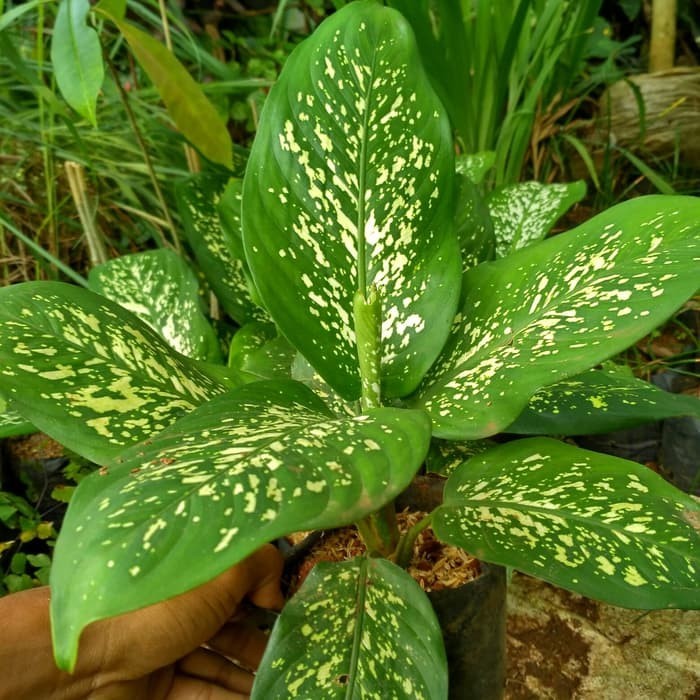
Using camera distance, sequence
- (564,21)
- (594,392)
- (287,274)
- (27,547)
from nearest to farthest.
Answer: (287,274)
(594,392)
(27,547)
(564,21)

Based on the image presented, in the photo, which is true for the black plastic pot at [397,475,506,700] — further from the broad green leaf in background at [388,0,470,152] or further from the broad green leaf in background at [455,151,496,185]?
the broad green leaf in background at [388,0,470,152]

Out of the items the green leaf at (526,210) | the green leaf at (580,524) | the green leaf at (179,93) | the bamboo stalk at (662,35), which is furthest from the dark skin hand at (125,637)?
the bamboo stalk at (662,35)

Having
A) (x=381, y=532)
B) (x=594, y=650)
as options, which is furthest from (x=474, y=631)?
(x=594, y=650)

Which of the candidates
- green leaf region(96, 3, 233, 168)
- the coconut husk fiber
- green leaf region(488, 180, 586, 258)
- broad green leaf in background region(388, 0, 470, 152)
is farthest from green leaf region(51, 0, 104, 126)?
the coconut husk fiber

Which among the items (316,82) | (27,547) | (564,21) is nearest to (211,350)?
(316,82)

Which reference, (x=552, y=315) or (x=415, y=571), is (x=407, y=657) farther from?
(x=552, y=315)

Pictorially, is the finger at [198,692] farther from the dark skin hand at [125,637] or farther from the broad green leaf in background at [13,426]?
the broad green leaf in background at [13,426]

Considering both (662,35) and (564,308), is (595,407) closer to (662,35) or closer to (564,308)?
(564,308)

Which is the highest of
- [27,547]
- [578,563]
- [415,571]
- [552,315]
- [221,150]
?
[221,150]
